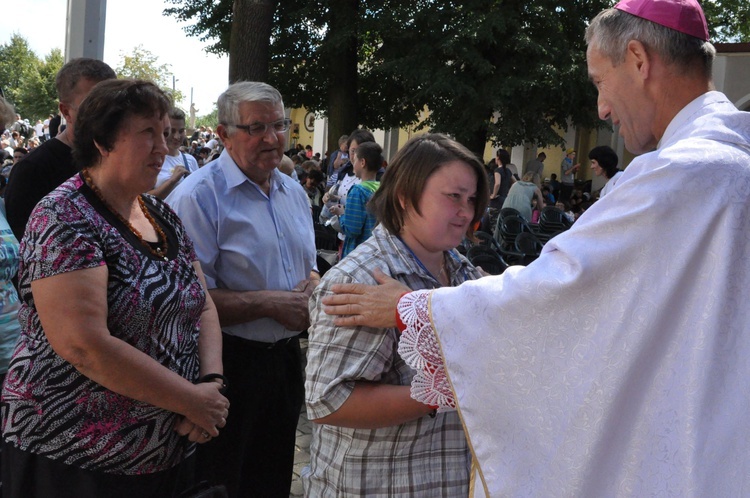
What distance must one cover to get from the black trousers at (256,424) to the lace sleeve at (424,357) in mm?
1256

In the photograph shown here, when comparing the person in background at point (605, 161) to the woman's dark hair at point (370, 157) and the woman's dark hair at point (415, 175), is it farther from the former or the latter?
the woman's dark hair at point (415, 175)

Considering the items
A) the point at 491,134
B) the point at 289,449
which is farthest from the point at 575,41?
the point at 289,449

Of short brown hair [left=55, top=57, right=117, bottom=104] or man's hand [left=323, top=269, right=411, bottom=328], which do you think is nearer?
man's hand [left=323, top=269, right=411, bottom=328]

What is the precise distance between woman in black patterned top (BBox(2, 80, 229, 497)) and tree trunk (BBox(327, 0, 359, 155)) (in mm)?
17091

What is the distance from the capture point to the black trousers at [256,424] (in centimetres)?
311

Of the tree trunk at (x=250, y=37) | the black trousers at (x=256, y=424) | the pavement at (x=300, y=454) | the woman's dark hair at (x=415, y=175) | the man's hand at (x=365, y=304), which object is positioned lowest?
the pavement at (x=300, y=454)

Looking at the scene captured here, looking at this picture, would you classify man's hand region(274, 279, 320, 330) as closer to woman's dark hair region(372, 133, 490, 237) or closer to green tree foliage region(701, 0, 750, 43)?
woman's dark hair region(372, 133, 490, 237)

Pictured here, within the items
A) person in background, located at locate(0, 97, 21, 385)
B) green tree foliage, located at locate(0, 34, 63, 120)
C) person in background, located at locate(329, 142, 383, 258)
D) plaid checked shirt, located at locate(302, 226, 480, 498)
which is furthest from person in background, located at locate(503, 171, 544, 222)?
green tree foliage, located at locate(0, 34, 63, 120)

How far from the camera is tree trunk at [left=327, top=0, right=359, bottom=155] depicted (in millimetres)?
19547

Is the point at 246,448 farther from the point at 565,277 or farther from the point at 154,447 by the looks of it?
the point at 565,277

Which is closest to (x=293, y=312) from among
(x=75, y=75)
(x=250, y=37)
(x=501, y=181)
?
(x=75, y=75)

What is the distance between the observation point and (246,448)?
3.16 meters

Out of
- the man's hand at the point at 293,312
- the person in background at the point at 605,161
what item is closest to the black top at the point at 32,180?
the man's hand at the point at 293,312

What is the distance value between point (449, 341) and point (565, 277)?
12.3 inches
